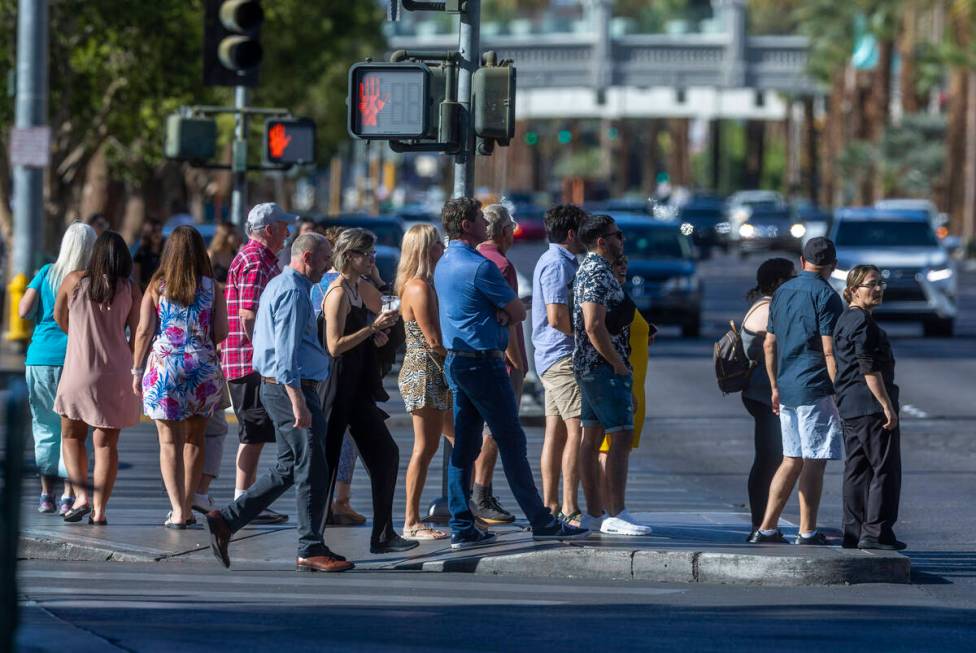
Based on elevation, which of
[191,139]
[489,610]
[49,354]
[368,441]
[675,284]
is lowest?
[489,610]

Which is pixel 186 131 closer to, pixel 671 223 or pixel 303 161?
pixel 303 161

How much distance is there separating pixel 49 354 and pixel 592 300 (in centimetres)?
339

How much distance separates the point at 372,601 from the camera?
9.05m

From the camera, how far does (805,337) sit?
1047 cm

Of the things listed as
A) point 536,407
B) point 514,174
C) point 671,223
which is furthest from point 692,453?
point 514,174

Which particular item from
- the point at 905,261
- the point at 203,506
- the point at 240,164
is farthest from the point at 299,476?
the point at 905,261

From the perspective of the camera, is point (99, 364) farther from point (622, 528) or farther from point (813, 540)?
point (813, 540)

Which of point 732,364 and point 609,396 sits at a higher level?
point 732,364

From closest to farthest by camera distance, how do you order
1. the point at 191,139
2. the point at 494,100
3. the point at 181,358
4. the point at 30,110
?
the point at 181,358 → the point at 494,100 → the point at 191,139 → the point at 30,110

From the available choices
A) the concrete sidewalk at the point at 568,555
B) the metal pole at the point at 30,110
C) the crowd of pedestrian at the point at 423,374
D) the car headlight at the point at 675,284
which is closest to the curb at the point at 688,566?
the concrete sidewalk at the point at 568,555

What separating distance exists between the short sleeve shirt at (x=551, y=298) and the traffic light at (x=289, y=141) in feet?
22.5

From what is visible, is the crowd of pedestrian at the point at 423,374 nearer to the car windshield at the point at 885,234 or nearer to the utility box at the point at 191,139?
the utility box at the point at 191,139

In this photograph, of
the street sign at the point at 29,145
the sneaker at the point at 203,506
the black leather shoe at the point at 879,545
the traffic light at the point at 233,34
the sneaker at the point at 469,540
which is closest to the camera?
the sneaker at the point at 469,540

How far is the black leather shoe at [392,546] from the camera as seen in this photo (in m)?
10.2
